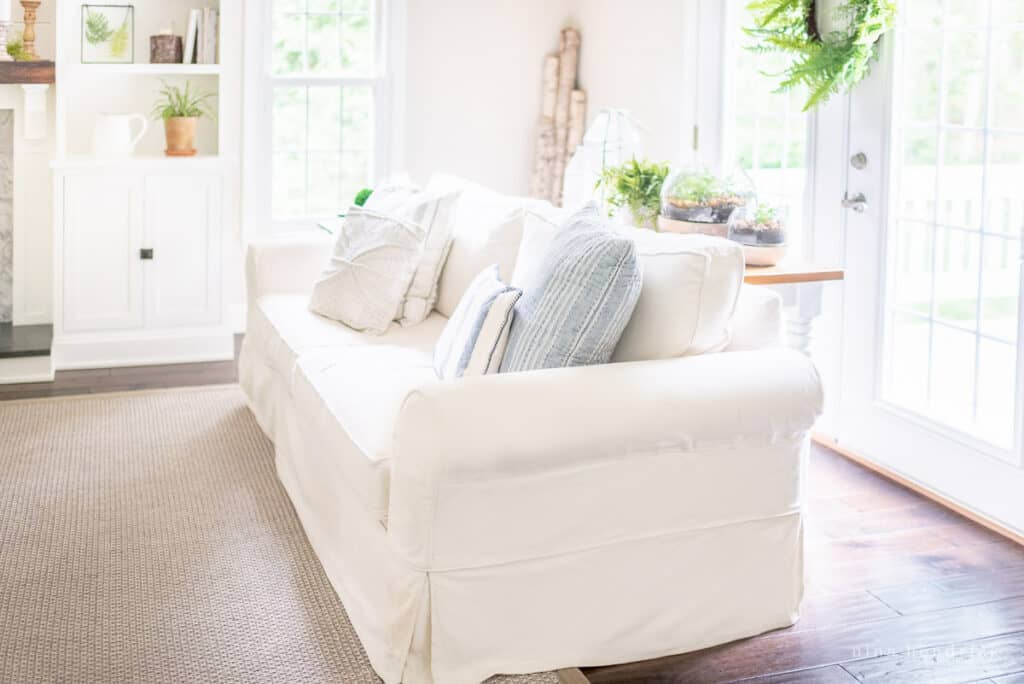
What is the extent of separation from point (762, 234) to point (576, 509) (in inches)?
55.8

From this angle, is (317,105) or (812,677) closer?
(812,677)

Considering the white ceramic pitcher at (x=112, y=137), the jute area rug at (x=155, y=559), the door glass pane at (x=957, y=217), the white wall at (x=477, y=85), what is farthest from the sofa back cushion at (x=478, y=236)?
the white wall at (x=477, y=85)

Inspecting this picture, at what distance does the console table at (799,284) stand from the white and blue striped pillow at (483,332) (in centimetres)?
84

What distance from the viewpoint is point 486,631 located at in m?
2.62

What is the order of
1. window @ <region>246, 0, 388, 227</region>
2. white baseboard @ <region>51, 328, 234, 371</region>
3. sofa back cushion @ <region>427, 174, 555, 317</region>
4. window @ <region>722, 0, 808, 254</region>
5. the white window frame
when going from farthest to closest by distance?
window @ <region>246, 0, 388, 227</region>
the white window frame
white baseboard @ <region>51, 328, 234, 371</region>
window @ <region>722, 0, 808, 254</region>
sofa back cushion @ <region>427, 174, 555, 317</region>

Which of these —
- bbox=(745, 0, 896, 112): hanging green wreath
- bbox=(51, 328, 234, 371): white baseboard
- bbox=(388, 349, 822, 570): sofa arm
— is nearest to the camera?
bbox=(388, 349, 822, 570): sofa arm

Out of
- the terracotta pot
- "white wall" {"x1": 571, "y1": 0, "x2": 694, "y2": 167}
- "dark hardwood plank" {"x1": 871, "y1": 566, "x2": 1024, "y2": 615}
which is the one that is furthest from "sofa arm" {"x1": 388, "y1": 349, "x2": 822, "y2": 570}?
the terracotta pot

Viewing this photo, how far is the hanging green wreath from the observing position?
13.1ft

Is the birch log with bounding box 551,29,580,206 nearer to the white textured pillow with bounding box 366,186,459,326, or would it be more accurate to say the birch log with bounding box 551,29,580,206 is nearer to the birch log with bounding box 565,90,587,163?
the birch log with bounding box 565,90,587,163

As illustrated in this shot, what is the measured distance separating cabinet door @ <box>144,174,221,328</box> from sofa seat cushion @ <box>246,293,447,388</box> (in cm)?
121

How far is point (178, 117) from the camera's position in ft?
18.6

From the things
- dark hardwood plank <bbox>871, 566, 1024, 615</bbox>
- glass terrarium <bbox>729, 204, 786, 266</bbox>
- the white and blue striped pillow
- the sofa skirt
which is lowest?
dark hardwood plank <bbox>871, 566, 1024, 615</bbox>

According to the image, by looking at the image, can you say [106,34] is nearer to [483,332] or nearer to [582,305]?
[483,332]

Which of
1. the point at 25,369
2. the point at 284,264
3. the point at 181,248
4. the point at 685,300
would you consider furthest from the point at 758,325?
the point at 25,369
